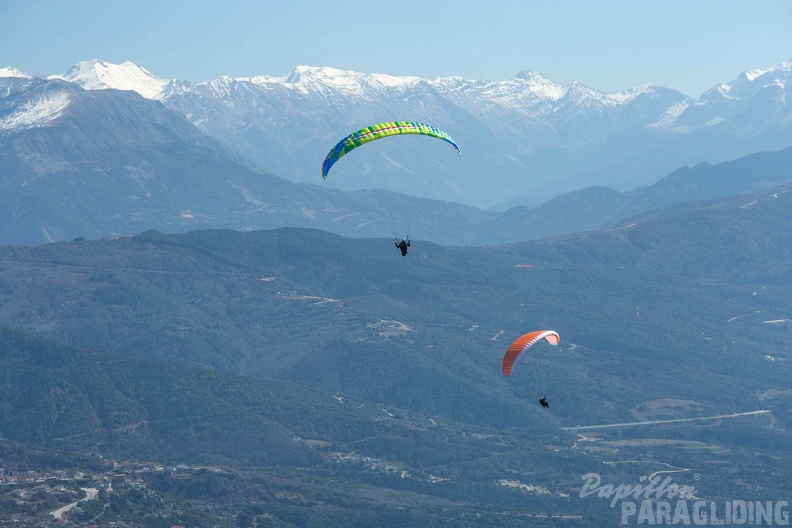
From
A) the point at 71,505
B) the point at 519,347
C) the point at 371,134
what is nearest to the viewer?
the point at 519,347

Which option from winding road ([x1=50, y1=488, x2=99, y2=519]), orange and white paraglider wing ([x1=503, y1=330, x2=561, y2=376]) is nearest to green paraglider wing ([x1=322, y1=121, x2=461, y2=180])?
orange and white paraglider wing ([x1=503, y1=330, x2=561, y2=376])

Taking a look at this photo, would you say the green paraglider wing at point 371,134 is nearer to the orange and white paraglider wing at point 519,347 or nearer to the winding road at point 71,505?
the orange and white paraglider wing at point 519,347

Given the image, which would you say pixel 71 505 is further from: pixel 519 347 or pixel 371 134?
pixel 519 347

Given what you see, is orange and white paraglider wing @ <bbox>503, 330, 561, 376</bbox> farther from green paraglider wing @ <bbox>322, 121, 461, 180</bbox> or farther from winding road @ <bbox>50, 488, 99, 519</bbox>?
winding road @ <bbox>50, 488, 99, 519</bbox>

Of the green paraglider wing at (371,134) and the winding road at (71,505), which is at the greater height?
the green paraglider wing at (371,134)

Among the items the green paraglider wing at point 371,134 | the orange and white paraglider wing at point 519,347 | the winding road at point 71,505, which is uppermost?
the green paraglider wing at point 371,134

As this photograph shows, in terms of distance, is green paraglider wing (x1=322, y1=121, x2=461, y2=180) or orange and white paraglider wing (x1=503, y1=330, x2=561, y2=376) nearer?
orange and white paraglider wing (x1=503, y1=330, x2=561, y2=376)

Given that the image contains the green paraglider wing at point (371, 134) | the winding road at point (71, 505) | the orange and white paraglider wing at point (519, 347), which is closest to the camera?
the orange and white paraglider wing at point (519, 347)

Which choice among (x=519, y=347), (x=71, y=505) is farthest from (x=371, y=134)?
(x=71, y=505)

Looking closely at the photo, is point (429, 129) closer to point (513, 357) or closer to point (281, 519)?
point (513, 357)

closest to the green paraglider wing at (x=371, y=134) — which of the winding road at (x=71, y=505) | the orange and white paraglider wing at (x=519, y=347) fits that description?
the orange and white paraglider wing at (x=519, y=347)

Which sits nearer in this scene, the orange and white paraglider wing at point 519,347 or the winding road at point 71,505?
the orange and white paraglider wing at point 519,347
